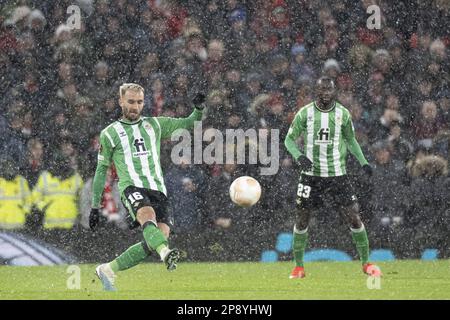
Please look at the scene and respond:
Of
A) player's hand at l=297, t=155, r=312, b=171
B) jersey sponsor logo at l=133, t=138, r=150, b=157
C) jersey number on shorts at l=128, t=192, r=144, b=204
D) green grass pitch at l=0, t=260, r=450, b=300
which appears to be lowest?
green grass pitch at l=0, t=260, r=450, b=300

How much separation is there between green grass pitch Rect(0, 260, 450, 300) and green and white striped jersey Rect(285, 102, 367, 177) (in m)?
1.08

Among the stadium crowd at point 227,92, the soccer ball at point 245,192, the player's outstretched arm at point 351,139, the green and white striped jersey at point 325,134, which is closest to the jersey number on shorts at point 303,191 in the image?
the green and white striped jersey at point 325,134

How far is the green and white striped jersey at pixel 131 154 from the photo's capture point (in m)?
10.4

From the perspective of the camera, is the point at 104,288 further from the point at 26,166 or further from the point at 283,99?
the point at 283,99

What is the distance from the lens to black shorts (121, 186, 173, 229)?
10203 millimetres

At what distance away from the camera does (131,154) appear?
10.4 meters

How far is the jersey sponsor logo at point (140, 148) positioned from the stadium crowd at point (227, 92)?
2.89 m

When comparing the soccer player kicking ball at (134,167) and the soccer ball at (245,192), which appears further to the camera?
the soccer ball at (245,192)

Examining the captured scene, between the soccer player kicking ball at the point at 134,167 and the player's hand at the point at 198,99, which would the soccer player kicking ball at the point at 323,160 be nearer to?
the player's hand at the point at 198,99

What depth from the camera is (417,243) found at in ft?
44.4

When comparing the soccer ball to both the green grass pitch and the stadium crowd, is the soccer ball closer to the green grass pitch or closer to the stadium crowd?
the green grass pitch

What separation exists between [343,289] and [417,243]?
2970 millimetres

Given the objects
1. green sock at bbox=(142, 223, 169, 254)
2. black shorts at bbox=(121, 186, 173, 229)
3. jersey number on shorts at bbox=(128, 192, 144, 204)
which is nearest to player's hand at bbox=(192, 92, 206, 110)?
black shorts at bbox=(121, 186, 173, 229)

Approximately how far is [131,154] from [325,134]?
2.30m
